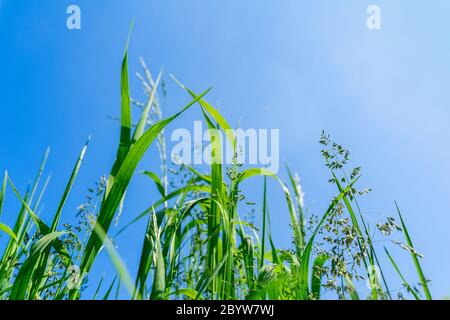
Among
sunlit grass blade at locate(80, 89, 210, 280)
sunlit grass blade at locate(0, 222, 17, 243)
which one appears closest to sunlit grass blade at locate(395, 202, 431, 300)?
sunlit grass blade at locate(80, 89, 210, 280)

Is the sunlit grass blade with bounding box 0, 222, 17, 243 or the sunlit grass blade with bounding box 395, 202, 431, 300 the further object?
the sunlit grass blade with bounding box 0, 222, 17, 243

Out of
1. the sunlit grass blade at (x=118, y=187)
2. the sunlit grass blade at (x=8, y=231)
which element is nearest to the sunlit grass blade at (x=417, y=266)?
the sunlit grass blade at (x=118, y=187)

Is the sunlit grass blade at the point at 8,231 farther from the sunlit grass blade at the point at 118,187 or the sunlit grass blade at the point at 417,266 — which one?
the sunlit grass blade at the point at 417,266

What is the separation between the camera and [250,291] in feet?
3.38

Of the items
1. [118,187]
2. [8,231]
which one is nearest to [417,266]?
[118,187]

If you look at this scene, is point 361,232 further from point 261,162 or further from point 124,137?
point 124,137

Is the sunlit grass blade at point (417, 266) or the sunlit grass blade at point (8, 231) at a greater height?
the sunlit grass blade at point (8, 231)

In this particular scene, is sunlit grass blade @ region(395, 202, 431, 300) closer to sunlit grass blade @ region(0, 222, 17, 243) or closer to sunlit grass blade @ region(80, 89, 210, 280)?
sunlit grass blade @ region(80, 89, 210, 280)

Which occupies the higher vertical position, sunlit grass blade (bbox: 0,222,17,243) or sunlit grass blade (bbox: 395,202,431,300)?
sunlit grass blade (bbox: 0,222,17,243)

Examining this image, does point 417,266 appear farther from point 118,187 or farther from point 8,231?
point 8,231
